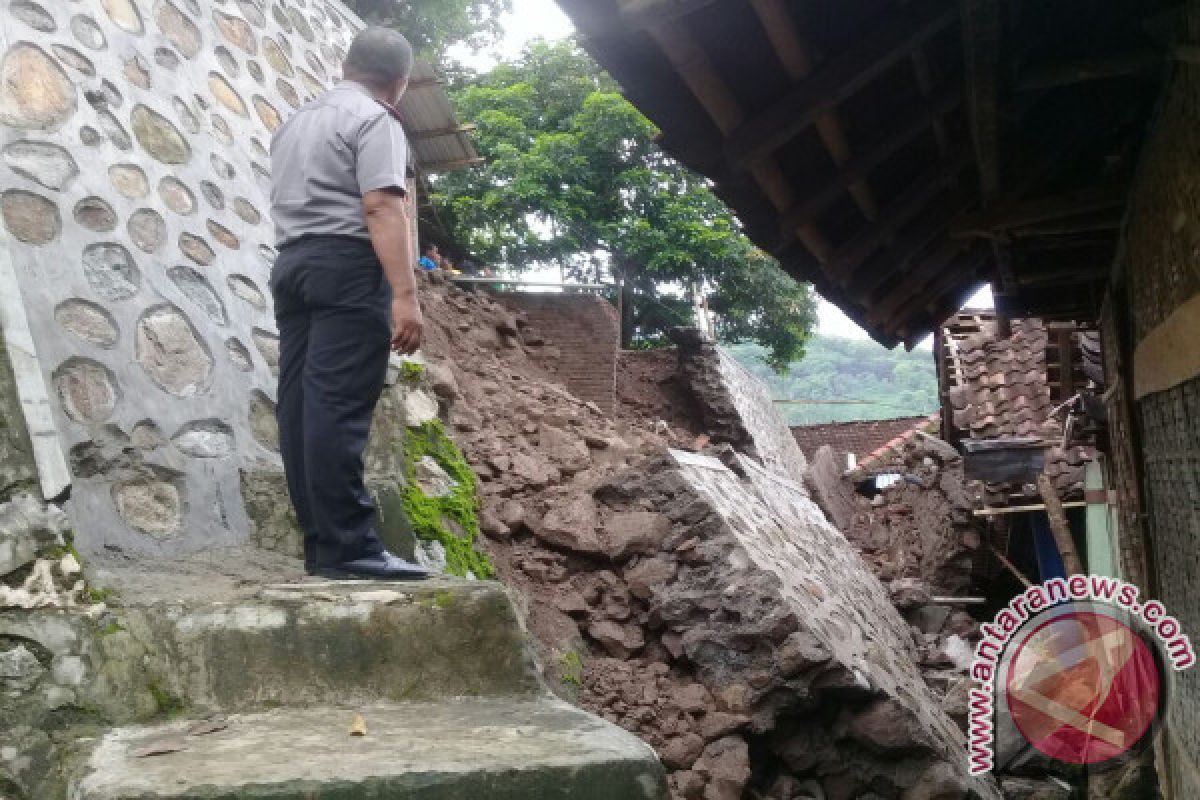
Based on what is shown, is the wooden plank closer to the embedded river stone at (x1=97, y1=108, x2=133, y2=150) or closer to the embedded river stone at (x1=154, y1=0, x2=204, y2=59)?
the embedded river stone at (x1=97, y1=108, x2=133, y2=150)

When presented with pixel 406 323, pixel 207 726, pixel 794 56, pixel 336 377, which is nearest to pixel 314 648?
pixel 207 726

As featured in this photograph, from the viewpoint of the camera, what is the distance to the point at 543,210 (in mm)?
16703

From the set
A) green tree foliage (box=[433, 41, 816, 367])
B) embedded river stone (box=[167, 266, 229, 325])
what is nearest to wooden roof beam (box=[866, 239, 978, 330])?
embedded river stone (box=[167, 266, 229, 325])

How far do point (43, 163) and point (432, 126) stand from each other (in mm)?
6364

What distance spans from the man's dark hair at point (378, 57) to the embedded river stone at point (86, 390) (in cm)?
119

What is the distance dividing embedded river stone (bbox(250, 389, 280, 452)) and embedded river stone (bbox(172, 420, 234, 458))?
0.14 meters

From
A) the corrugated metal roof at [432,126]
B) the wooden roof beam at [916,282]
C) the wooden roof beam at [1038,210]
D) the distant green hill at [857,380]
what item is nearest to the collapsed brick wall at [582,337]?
the corrugated metal roof at [432,126]

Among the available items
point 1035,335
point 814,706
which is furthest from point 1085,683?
point 1035,335

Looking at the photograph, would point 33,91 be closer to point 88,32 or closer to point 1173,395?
point 88,32

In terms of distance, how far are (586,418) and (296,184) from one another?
436 centimetres

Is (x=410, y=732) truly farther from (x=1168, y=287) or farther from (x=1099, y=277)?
(x=1099, y=277)

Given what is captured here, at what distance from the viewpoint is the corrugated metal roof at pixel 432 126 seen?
8742mm

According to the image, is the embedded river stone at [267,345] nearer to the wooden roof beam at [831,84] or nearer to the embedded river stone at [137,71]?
the embedded river stone at [137,71]

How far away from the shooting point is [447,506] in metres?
4.58
